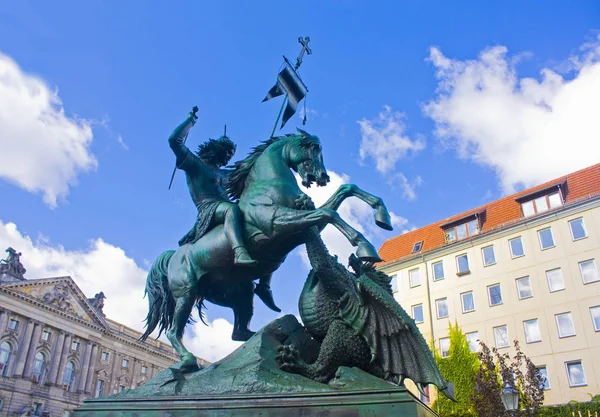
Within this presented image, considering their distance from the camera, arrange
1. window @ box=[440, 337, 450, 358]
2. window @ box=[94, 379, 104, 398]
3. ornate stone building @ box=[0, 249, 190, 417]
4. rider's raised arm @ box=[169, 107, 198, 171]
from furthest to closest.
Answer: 1. window @ box=[94, 379, 104, 398]
2. ornate stone building @ box=[0, 249, 190, 417]
3. window @ box=[440, 337, 450, 358]
4. rider's raised arm @ box=[169, 107, 198, 171]

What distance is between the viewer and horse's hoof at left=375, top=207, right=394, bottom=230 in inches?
193

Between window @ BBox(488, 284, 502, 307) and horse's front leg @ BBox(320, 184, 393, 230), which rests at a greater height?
window @ BBox(488, 284, 502, 307)

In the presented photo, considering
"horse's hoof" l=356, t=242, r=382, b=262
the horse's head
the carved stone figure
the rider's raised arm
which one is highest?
the carved stone figure

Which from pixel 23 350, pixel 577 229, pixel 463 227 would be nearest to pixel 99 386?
pixel 23 350

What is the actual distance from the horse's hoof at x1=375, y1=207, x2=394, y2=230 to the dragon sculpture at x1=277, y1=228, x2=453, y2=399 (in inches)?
20.7

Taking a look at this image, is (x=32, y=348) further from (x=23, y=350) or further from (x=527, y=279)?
(x=527, y=279)

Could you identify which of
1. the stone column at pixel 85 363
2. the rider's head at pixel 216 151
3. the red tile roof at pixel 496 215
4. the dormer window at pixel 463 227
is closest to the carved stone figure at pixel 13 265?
the stone column at pixel 85 363

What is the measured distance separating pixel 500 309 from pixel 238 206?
3342 centimetres

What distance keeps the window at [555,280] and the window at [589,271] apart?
1299 mm

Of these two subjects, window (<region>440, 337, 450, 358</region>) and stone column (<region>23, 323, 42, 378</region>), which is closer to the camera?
window (<region>440, 337, 450, 358</region>)

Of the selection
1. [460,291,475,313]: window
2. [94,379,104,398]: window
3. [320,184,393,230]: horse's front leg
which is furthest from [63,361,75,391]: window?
Result: [320,184,393,230]: horse's front leg

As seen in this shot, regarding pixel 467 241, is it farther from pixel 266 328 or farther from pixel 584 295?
pixel 266 328

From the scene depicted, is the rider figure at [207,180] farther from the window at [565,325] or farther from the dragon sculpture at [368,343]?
the window at [565,325]

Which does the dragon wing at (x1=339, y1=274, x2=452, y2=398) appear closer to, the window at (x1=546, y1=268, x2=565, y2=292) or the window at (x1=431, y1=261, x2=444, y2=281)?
the window at (x1=546, y1=268, x2=565, y2=292)
